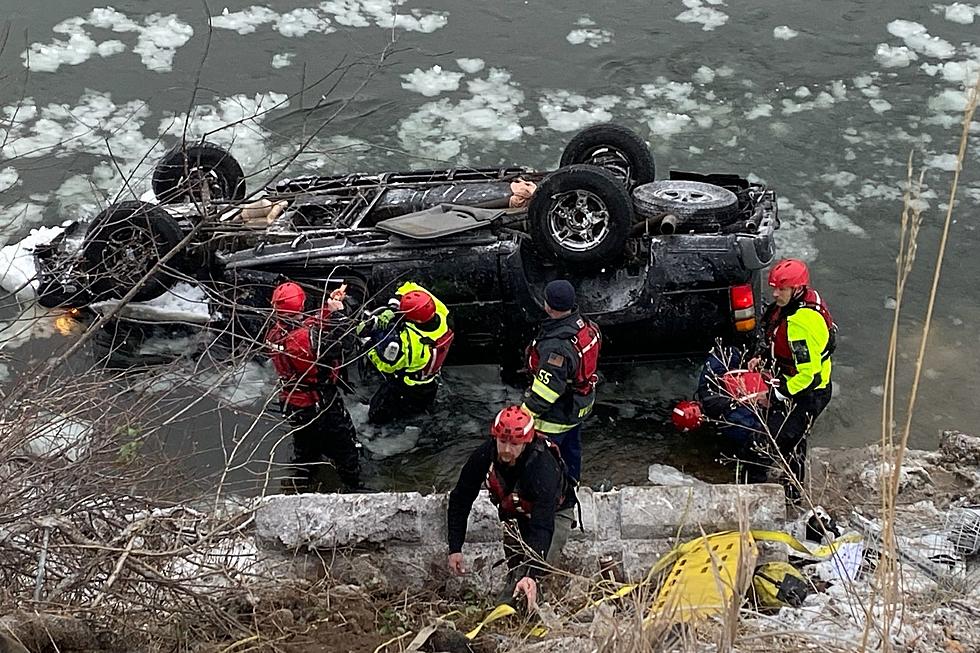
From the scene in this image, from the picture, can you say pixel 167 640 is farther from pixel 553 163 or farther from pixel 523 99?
pixel 523 99

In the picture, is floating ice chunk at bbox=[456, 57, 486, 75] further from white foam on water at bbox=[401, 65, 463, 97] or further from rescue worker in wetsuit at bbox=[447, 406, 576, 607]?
rescue worker in wetsuit at bbox=[447, 406, 576, 607]

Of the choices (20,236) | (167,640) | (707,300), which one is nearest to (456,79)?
(20,236)

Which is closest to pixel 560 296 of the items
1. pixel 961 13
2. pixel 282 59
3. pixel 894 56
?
pixel 282 59

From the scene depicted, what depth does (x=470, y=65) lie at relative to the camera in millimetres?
11953

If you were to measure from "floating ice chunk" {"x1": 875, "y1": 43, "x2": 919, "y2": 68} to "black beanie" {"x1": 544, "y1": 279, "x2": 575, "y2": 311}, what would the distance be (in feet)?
25.1

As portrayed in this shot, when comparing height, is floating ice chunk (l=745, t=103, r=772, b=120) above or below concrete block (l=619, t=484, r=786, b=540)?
below

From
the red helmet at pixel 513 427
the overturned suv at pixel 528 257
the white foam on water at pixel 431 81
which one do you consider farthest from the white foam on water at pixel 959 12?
the red helmet at pixel 513 427

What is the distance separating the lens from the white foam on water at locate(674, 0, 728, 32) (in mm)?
12761

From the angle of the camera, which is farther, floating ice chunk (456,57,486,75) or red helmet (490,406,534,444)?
floating ice chunk (456,57,486,75)

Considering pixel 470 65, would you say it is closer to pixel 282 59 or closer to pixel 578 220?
pixel 282 59

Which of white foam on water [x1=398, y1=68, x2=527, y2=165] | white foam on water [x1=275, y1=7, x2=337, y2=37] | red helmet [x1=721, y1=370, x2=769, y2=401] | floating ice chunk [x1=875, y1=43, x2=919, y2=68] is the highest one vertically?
red helmet [x1=721, y1=370, x2=769, y2=401]

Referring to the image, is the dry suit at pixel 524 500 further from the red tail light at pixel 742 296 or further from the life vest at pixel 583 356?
the red tail light at pixel 742 296

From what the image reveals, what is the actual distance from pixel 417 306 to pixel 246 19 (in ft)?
25.8

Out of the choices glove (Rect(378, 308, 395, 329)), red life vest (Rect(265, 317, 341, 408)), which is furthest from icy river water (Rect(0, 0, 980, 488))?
glove (Rect(378, 308, 395, 329))
